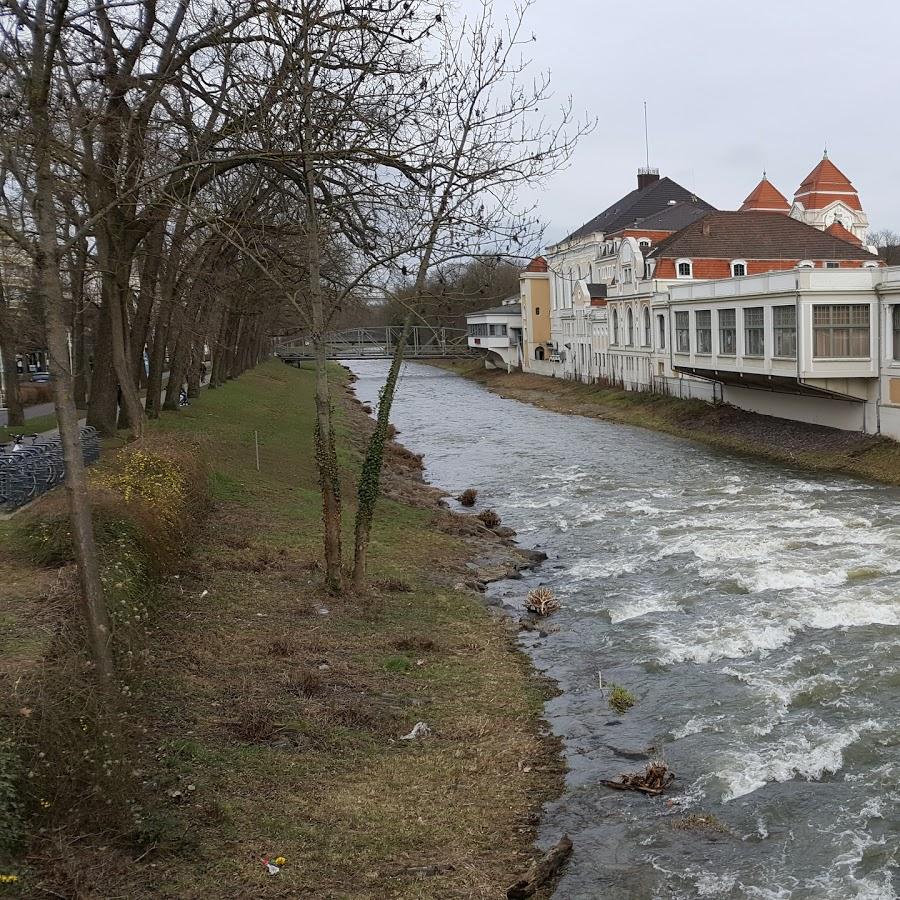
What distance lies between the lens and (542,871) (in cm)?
815

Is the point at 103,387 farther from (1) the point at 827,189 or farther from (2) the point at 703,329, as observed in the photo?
(1) the point at 827,189

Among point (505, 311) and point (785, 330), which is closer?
point (785, 330)

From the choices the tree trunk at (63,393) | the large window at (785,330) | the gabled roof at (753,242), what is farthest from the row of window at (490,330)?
the tree trunk at (63,393)

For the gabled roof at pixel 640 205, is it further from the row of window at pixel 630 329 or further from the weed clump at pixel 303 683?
the weed clump at pixel 303 683

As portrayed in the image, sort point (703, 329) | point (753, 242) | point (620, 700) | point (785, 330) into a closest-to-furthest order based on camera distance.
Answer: point (620, 700) → point (785, 330) → point (703, 329) → point (753, 242)

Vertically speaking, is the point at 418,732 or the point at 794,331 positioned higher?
the point at 794,331

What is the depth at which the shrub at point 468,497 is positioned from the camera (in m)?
28.4

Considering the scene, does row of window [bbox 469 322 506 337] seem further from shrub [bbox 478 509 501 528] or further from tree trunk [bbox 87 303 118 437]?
shrub [bbox 478 509 501 528]

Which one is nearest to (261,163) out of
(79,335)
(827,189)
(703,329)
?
(79,335)

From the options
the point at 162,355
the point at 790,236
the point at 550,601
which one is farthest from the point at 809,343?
the point at 790,236

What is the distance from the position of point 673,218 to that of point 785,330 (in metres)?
32.8

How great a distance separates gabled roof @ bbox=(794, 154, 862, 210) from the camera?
69.7 metres

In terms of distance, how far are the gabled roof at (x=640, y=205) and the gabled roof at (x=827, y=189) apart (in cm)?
768

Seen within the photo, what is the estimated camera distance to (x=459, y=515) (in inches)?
997
